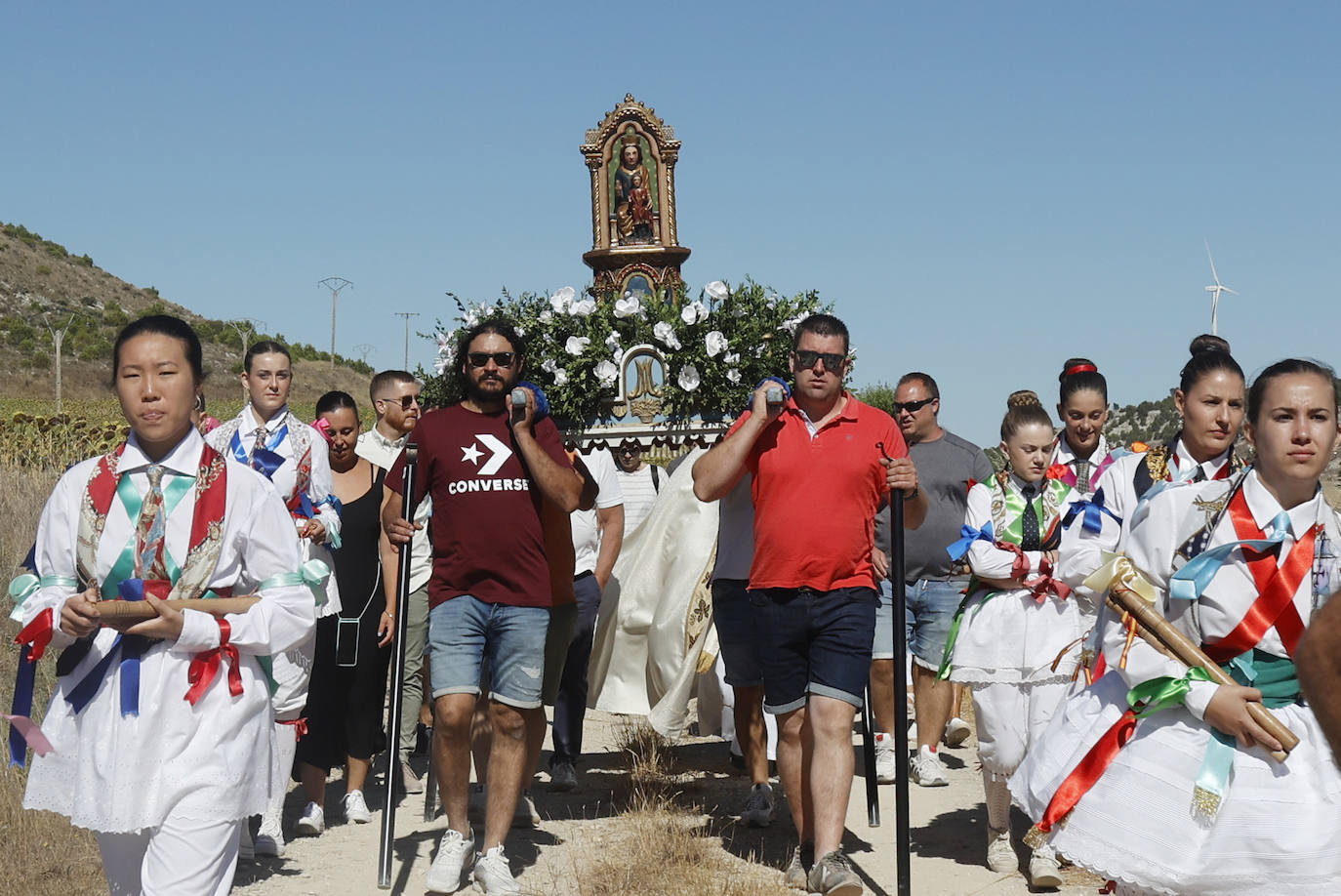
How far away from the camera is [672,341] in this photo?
535 inches

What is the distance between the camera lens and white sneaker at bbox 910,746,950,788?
859cm

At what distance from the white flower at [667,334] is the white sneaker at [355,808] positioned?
20.9ft

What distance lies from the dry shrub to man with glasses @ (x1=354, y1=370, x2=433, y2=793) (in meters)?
1.70

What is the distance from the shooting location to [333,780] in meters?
9.28

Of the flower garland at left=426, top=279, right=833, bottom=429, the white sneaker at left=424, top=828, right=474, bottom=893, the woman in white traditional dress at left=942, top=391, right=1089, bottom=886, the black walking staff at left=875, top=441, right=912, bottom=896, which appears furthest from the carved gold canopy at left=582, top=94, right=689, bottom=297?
the white sneaker at left=424, top=828, right=474, bottom=893

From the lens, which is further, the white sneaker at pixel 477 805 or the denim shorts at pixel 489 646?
the white sneaker at pixel 477 805

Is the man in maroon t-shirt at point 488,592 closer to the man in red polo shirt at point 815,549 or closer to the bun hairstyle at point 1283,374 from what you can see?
the man in red polo shirt at point 815,549

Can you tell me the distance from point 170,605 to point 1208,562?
281 cm

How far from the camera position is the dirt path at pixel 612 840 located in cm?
663

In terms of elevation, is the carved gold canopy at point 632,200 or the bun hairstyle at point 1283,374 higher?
the carved gold canopy at point 632,200

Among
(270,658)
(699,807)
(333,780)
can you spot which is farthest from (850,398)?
(333,780)

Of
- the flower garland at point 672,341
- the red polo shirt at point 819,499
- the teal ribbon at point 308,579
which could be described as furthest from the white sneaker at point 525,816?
the flower garland at point 672,341

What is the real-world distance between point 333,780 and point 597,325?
5681 millimetres

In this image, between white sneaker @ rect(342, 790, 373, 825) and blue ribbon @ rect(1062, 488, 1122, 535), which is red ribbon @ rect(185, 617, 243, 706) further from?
white sneaker @ rect(342, 790, 373, 825)
